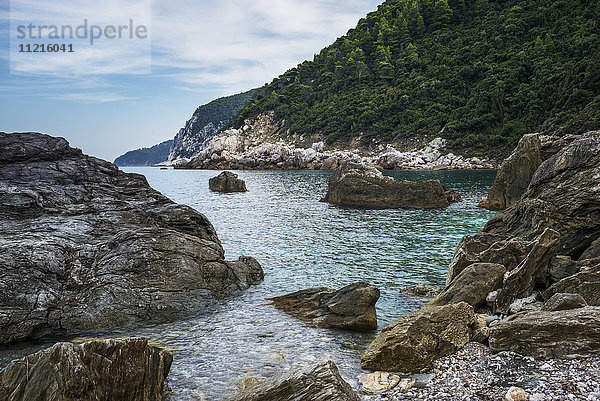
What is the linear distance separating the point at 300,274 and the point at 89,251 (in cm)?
850

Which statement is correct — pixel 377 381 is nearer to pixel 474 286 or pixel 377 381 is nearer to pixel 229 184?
pixel 474 286

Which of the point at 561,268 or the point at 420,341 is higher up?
the point at 561,268

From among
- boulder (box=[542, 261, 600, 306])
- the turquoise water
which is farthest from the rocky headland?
boulder (box=[542, 261, 600, 306])

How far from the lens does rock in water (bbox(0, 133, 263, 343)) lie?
10.7 metres

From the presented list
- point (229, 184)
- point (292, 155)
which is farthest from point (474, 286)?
point (292, 155)

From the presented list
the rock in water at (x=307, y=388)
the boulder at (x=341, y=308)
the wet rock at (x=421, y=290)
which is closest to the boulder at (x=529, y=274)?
the wet rock at (x=421, y=290)

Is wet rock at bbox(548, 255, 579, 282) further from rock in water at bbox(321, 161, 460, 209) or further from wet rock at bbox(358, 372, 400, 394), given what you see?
rock in water at bbox(321, 161, 460, 209)

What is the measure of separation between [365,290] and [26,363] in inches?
334

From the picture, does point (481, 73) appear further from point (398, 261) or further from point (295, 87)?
point (398, 261)

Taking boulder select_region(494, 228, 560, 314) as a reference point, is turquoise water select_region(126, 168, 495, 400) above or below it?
below

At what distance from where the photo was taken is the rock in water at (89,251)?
35.1 feet

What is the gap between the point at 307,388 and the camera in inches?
237

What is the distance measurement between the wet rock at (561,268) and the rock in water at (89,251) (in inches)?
412

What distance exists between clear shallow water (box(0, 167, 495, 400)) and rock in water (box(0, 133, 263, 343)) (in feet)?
3.35
